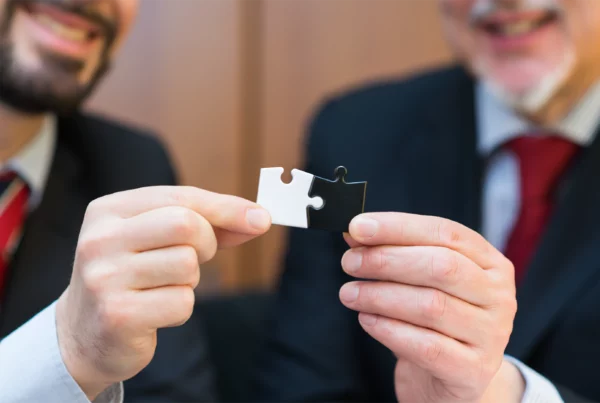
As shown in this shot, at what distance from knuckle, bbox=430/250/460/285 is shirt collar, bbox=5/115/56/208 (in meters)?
0.79

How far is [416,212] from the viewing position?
1.30 meters

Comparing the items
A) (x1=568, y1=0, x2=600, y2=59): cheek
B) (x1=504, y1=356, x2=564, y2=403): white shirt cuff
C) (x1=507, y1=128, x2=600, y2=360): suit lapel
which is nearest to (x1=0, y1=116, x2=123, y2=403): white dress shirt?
(x1=504, y1=356, x2=564, y2=403): white shirt cuff

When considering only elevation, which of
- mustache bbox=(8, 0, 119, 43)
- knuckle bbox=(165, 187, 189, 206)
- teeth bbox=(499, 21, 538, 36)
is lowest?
knuckle bbox=(165, 187, 189, 206)

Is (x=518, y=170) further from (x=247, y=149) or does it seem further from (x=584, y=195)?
(x=247, y=149)

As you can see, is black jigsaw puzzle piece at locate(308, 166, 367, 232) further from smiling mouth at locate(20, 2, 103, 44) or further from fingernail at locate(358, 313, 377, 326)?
smiling mouth at locate(20, 2, 103, 44)

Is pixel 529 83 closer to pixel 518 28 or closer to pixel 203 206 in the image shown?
pixel 518 28

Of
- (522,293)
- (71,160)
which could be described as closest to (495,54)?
(522,293)

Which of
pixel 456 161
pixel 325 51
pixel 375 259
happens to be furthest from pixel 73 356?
pixel 325 51

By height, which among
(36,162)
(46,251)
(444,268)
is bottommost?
(46,251)

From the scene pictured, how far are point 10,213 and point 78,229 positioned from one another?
12 centimetres

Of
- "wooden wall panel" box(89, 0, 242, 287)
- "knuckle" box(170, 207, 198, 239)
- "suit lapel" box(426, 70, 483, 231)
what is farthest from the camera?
"wooden wall panel" box(89, 0, 242, 287)

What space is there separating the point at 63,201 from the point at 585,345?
1017mm

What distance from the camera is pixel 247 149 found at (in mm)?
2115

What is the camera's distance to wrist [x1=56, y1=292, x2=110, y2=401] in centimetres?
74
